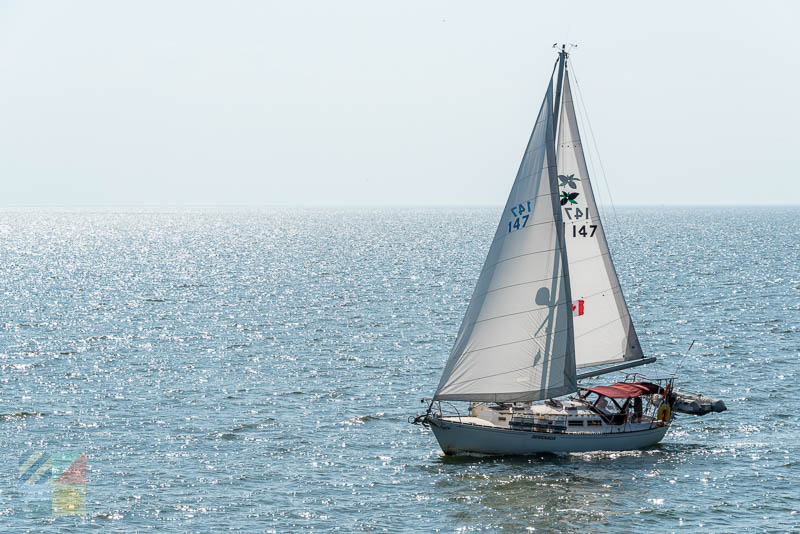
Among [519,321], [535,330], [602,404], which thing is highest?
[519,321]

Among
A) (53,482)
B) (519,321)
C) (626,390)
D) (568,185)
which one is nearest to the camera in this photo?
(53,482)

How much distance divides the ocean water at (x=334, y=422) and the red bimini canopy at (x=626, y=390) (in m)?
2.88

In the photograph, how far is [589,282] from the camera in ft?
153

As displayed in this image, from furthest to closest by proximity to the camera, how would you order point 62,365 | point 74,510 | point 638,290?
point 638,290, point 62,365, point 74,510

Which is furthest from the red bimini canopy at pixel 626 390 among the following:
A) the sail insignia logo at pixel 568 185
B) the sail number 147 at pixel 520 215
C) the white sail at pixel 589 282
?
the sail insignia logo at pixel 568 185

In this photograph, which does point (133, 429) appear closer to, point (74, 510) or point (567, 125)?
point (74, 510)

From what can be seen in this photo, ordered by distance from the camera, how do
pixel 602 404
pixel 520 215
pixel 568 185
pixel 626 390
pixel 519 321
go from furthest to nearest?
pixel 602 404
pixel 626 390
pixel 568 185
pixel 519 321
pixel 520 215

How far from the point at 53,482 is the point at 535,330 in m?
22.4

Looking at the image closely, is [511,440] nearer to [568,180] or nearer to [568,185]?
[568,185]

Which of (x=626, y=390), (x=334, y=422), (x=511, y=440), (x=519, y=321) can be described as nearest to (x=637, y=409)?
(x=626, y=390)

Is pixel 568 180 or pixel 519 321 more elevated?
pixel 568 180

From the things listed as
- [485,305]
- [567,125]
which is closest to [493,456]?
[485,305]

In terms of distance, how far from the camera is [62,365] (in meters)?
65.8

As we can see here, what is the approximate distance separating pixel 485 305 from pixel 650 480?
34.8 feet
